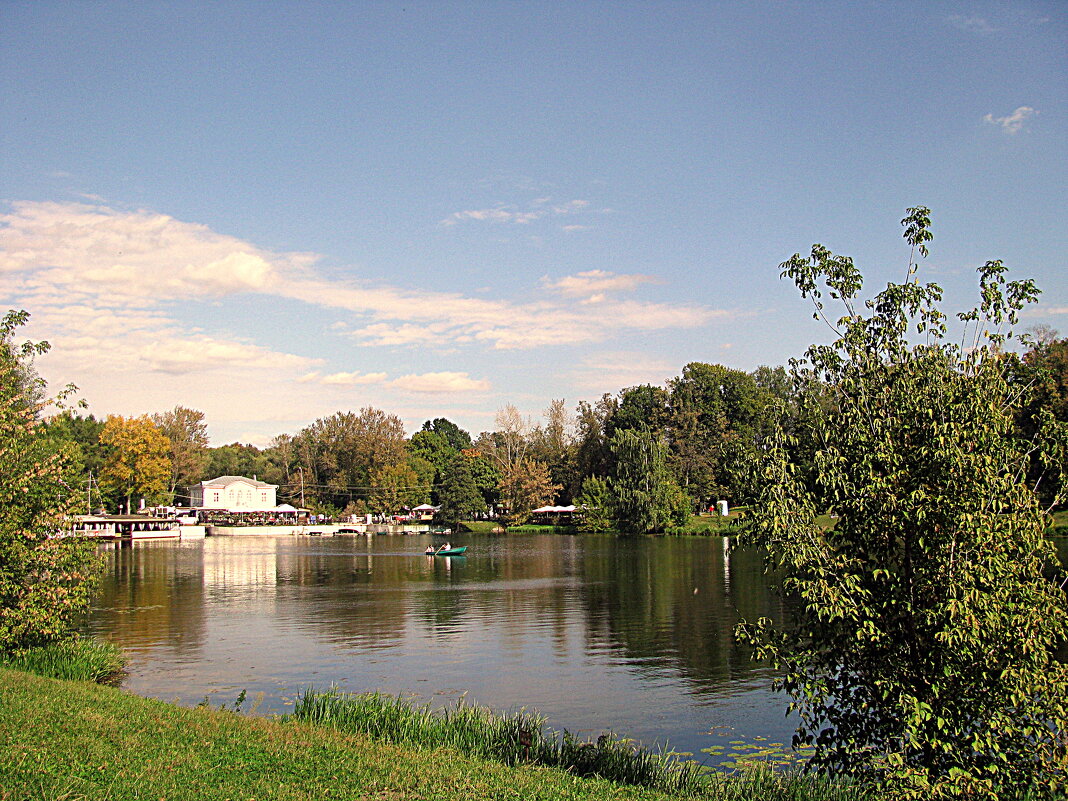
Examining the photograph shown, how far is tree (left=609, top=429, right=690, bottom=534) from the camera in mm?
82188

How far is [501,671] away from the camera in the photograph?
2127 cm

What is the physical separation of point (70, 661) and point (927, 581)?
1624 cm

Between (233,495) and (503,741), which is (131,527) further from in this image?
(503,741)

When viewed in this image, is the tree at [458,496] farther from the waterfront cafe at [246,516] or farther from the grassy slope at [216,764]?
the grassy slope at [216,764]

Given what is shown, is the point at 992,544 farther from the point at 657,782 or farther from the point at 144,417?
the point at 144,417

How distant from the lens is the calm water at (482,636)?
18.0m

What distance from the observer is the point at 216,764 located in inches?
381

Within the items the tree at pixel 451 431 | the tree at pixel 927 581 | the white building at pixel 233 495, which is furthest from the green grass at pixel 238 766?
the tree at pixel 451 431

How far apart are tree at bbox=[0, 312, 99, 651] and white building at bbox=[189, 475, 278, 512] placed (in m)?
95.3

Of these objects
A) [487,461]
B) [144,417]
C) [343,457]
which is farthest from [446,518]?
[144,417]

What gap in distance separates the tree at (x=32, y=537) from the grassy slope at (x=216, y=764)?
196 inches

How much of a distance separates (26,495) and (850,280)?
16.0 meters

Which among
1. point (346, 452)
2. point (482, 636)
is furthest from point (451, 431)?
point (482, 636)

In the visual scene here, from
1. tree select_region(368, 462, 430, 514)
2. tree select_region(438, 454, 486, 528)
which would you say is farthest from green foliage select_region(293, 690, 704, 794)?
tree select_region(368, 462, 430, 514)
